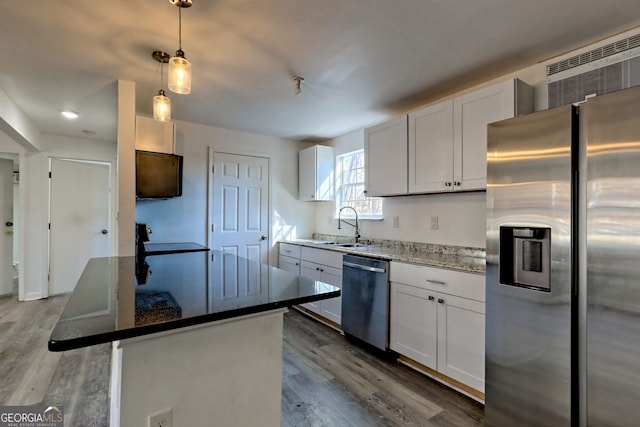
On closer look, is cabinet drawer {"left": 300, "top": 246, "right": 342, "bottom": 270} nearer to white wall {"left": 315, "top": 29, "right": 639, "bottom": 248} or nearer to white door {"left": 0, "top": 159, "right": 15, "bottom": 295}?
white wall {"left": 315, "top": 29, "right": 639, "bottom": 248}

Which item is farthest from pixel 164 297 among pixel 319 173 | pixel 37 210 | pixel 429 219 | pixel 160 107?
pixel 37 210

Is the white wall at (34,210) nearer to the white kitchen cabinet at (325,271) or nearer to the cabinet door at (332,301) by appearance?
the white kitchen cabinet at (325,271)

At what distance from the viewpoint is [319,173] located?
4227 mm

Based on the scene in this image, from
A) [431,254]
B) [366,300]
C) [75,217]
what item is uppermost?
[75,217]

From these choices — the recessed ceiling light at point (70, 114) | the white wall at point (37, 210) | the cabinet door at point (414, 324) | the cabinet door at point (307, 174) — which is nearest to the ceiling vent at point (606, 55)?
the cabinet door at point (414, 324)

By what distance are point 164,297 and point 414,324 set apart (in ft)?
6.35

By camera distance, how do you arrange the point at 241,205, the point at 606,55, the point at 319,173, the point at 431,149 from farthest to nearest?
the point at 319,173 → the point at 241,205 → the point at 431,149 → the point at 606,55

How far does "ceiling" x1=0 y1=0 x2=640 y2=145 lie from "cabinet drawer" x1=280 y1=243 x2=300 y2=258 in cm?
180

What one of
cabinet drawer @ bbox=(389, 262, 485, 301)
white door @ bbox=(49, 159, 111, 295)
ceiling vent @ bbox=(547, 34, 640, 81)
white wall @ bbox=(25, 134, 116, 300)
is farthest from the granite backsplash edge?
white wall @ bbox=(25, 134, 116, 300)

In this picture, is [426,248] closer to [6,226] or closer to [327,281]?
[327,281]

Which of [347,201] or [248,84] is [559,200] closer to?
[248,84]

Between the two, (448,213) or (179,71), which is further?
(448,213)

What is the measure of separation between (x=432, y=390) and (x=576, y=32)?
2476 mm

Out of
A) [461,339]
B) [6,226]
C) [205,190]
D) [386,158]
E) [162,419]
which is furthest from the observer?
[6,226]
